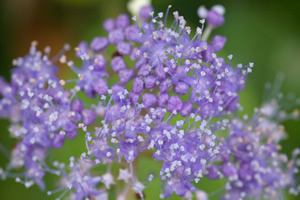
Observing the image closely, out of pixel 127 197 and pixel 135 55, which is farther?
pixel 127 197

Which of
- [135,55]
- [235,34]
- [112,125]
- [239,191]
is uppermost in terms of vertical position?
[235,34]

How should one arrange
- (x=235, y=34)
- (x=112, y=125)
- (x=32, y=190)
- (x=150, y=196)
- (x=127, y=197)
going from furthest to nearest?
1. (x=235, y=34)
2. (x=32, y=190)
3. (x=150, y=196)
4. (x=127, y=197)
5. (x=112, y=125)

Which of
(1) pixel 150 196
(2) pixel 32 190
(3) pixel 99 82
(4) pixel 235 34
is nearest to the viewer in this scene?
(3) pixel 99 82

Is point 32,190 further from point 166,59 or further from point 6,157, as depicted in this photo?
point 166,59

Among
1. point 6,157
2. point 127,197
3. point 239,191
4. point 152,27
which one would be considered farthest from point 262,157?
point 6,157

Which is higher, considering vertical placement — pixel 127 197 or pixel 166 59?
pixel 166 59

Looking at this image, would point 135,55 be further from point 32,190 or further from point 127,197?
point 32,190

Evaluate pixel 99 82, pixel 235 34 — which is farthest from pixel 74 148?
pixel 235 34
